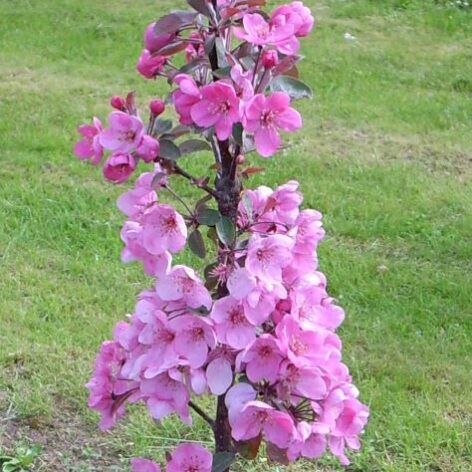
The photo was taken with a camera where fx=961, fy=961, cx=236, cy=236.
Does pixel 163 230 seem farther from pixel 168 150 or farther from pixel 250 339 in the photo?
pixel 250 339

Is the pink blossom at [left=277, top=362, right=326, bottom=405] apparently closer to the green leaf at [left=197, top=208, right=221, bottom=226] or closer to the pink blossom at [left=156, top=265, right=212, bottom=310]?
the pink blossom at [left=156, top=265, right=212, bottom=310]

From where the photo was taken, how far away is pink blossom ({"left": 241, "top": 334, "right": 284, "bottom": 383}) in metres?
1.82

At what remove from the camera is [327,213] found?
17.3ft

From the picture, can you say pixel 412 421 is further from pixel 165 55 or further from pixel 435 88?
pixel 435 88

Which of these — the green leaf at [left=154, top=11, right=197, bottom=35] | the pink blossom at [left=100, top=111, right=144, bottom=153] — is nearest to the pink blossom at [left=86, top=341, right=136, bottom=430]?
the pink blossom at [left=100, top=111, right=144, bottom=153]

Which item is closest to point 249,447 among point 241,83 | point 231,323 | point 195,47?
point 231,323

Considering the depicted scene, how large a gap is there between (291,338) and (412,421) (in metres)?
1.77

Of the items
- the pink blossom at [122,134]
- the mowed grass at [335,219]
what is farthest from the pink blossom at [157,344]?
the mowed grass at [335,219]

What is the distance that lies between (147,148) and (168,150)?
3.0 inches

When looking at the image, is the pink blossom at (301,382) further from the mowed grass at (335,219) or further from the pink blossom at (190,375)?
the mowed grass at (335,219)

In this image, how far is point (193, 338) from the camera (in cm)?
184

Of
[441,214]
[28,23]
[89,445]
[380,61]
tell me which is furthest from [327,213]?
[28,23]

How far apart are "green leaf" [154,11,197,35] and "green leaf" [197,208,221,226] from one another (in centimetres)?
37

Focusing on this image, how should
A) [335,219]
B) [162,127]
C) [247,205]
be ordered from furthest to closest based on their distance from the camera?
[335,219], [247,205], [162,127]
